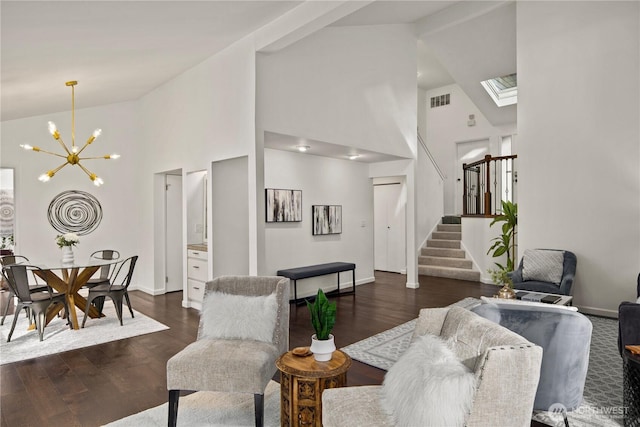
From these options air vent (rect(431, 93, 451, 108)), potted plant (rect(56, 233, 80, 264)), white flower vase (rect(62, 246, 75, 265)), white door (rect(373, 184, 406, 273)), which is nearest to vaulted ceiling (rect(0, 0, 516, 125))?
potted plant (rect(56, 233, 80, 264))

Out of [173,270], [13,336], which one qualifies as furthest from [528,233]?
[13,336]

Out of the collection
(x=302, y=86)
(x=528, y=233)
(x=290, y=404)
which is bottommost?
(x=290, y=404)

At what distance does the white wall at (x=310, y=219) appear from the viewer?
589cm

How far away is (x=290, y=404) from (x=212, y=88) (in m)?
4.30

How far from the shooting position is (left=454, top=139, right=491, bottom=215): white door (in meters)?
10.1

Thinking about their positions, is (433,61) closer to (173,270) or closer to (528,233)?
(528,233)

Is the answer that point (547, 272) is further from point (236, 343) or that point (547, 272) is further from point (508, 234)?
point (236, 343)

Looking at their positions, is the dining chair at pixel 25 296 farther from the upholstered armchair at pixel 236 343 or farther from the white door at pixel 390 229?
the white door at pixel 390 229

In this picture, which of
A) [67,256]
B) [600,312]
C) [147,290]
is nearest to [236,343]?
[67,256]

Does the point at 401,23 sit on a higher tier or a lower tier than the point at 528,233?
higher

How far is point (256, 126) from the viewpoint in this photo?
4551mm

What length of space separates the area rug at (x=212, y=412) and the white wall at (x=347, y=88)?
306 centimetres

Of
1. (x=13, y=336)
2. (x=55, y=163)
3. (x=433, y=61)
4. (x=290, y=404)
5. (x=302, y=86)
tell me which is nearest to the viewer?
(x=290, y=404)

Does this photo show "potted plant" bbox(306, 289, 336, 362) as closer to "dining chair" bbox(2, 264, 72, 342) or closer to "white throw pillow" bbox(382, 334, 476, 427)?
"white throw pillow" bbox(382, 334, 476, 427)
